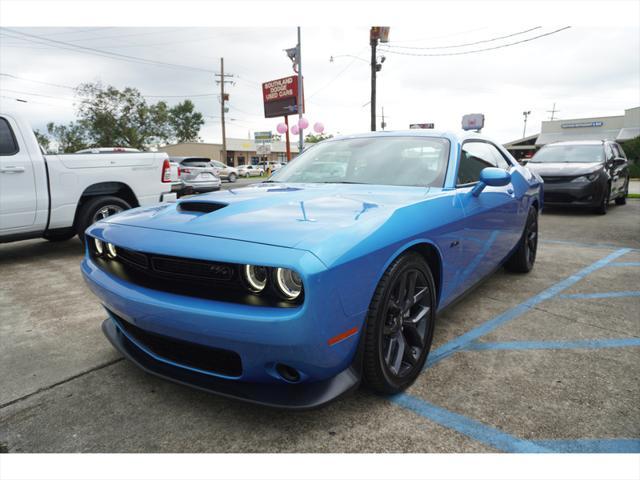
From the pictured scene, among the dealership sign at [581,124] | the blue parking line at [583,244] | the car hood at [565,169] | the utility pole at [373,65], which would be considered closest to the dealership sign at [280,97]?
the utility pole at [373,65]

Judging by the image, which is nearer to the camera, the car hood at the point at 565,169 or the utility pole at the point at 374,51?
the car hood at the point at 565,169

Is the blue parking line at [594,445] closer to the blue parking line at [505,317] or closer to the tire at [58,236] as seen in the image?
the blue parking line at [505,317]

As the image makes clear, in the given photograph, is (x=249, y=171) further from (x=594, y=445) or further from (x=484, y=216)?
(x=594, y=445)

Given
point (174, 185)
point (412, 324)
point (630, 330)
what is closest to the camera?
point (412, 324)

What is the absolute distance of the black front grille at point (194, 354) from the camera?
5.57 ft

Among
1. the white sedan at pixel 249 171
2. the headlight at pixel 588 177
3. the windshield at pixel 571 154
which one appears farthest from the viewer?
the white sedan at pixel 249 171

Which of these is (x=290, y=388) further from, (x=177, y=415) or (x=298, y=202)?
(x=298, y=202)

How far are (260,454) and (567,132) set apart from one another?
53.5m

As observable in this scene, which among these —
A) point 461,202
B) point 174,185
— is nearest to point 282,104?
point 174,185

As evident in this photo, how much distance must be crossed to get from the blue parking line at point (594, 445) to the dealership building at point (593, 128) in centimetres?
4428

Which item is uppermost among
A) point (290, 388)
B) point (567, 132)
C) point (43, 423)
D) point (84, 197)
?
point (567, 132)

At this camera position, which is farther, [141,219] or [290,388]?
[141,219]

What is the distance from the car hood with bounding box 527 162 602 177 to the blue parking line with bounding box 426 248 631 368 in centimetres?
415

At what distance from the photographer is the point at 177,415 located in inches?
74.4
